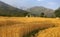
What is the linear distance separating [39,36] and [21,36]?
1.94 m

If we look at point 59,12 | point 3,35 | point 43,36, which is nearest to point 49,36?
point 43,36

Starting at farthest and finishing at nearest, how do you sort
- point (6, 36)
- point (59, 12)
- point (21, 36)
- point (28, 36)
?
1. point (59, 12)
2. point (28, 36)
3. point (21, 36)
4. point (6, 36)

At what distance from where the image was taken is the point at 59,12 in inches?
2950

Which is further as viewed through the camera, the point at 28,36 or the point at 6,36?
the point at 28,36

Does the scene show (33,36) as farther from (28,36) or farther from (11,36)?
(11,36)

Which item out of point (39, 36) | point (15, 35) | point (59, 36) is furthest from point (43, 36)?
point (15, 35)

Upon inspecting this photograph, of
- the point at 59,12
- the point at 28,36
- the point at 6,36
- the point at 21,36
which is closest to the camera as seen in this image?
the point at 6,36

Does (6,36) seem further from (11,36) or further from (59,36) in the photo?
(59,36)

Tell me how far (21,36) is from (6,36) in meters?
1.48

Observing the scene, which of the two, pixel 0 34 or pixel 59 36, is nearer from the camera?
pixel 0 34

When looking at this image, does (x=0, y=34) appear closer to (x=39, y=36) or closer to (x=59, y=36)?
(x=39, y=36)

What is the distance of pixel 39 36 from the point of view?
15.8 m

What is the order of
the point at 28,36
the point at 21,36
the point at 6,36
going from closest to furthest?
1. the point at 6,36
2. the point at 21,36
3. the point at 28,36

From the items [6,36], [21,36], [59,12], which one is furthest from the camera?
[59,12]
